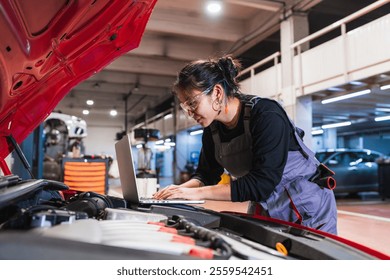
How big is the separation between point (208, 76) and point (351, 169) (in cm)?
694

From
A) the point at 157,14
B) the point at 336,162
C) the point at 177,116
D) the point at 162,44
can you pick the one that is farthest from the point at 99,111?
the point at 336,162

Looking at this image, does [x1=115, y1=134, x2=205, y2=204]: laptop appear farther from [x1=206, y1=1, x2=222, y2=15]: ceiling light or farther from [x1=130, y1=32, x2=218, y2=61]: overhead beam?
[x1=130, y1=32, x2=218, y2=61]: overhead beam

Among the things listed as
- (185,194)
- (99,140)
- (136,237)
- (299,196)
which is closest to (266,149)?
(299,196)

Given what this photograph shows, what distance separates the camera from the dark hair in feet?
4.13

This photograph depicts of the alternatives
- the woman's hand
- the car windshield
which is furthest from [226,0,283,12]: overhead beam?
the woman's hand

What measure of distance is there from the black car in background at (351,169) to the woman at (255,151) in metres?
6.37

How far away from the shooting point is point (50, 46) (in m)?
1.35

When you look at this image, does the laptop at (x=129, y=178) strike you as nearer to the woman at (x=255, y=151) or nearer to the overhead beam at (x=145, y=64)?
the woman at (x=255, y=151)

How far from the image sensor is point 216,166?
62.9 inches

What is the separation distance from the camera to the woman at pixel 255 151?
1138mm

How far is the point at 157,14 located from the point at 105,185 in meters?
3.71

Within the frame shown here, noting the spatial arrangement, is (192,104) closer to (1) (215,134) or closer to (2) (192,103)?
Result: (2) (192,103)

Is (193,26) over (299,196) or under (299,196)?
over

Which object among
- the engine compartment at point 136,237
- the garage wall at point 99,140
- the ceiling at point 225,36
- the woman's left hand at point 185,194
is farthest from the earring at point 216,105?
the garage wall at point 99,140
